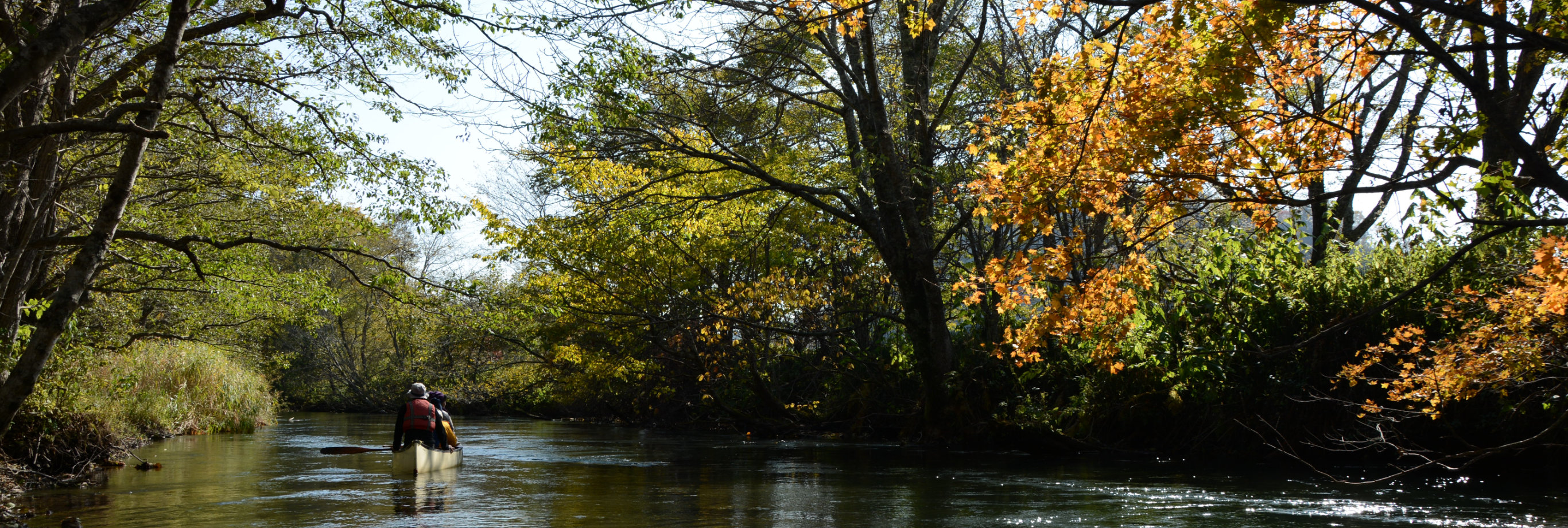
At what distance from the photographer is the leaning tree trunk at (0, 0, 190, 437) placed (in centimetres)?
901

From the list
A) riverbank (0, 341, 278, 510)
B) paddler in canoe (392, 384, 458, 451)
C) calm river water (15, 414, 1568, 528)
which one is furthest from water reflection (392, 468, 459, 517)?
riverbank (0, 341, 278, 510)

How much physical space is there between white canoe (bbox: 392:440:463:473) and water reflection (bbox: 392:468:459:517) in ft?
0.24

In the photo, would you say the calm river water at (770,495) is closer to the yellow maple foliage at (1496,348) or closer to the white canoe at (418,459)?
the white canoe at (418,459)

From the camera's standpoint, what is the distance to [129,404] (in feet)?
59.2

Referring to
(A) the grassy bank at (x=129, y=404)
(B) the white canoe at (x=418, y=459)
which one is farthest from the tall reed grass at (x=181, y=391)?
(B) the white canoe at (x=418, y=459)

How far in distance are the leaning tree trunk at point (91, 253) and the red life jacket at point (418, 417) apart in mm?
5368

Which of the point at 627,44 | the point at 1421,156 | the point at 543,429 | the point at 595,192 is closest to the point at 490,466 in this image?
the point at 595,192

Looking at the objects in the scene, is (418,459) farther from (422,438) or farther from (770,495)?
(770,495)

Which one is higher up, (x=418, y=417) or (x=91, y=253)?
(x=91, y=253)

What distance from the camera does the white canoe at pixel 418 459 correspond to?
44.7ft

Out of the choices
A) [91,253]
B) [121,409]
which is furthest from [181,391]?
[91,253]

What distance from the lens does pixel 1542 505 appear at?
9.12 m

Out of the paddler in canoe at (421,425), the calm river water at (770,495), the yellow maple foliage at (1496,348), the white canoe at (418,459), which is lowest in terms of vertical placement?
the calm river water at (770,495)

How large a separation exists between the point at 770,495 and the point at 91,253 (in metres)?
6.82
